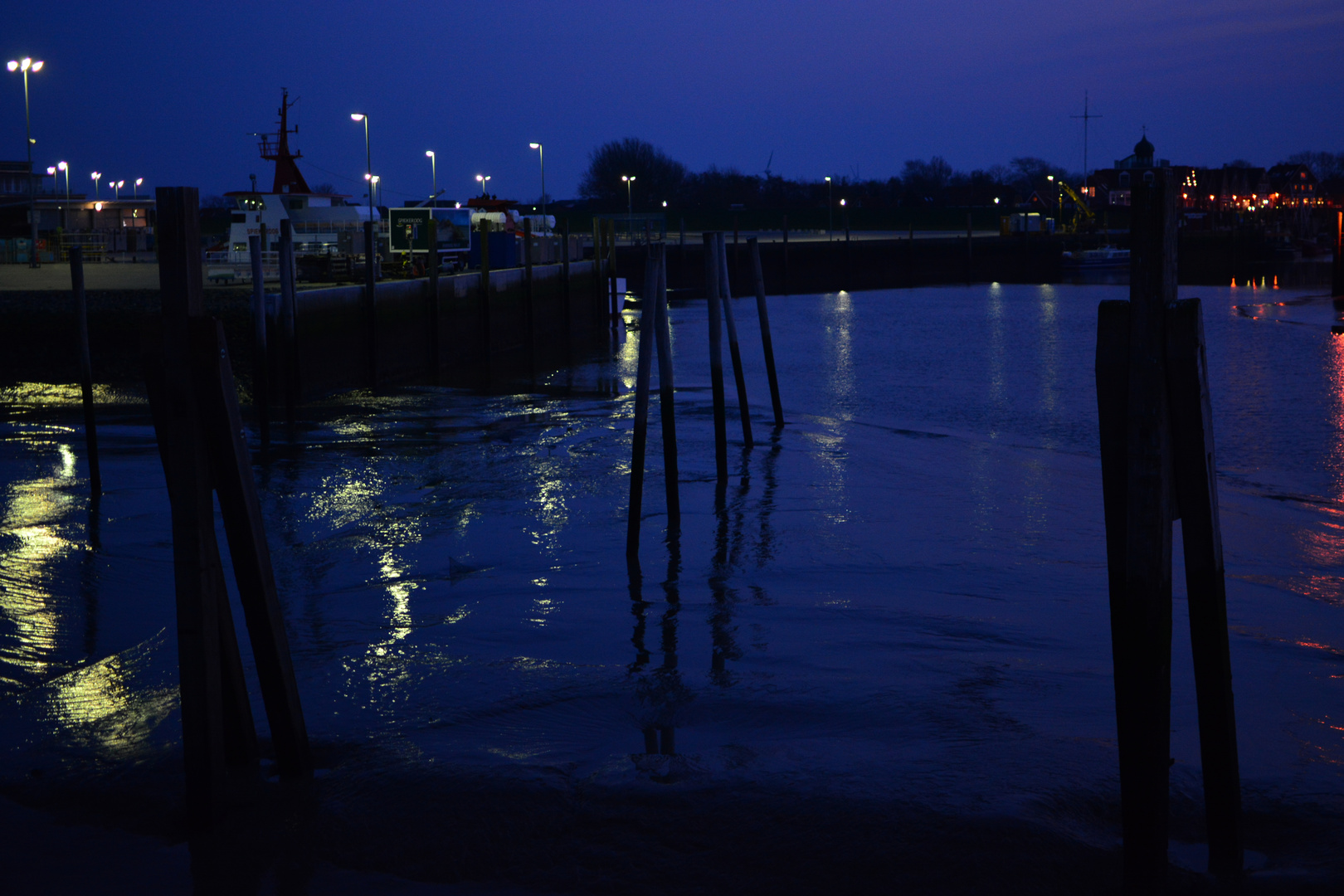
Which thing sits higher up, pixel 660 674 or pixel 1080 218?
pixel 1080 218

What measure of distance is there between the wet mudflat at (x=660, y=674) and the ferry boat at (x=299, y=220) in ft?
53.5

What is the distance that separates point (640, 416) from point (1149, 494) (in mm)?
5275

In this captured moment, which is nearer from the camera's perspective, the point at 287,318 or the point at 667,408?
the point at 667,408

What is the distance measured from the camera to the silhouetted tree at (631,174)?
10706cm

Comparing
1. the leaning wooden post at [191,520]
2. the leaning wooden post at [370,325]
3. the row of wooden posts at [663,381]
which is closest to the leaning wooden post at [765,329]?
the row of wooden posts at [663,381]

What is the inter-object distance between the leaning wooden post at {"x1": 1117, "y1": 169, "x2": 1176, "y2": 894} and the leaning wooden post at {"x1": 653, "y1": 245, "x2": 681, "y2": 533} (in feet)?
18.2

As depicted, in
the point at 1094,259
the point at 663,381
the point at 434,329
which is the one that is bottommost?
the point at 663,381

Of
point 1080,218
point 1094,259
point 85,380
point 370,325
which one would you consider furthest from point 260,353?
point 1080,218

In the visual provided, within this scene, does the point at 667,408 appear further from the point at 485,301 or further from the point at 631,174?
the point at 631,174

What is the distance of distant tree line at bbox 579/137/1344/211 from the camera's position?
Answer: 10875 cm

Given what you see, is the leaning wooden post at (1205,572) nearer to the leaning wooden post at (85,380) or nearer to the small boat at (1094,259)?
the leaning wooden post at (85,380)

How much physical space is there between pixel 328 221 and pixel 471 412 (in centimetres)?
1797

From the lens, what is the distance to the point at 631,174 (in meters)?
105

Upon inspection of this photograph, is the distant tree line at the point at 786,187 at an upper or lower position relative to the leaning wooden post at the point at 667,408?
upper
